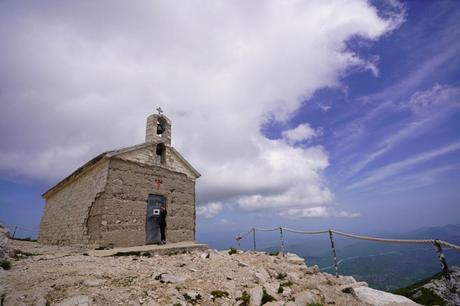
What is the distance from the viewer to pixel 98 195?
11.6 m

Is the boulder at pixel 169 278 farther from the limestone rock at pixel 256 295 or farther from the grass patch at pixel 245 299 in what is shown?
the limestone rock at pixel 256 295

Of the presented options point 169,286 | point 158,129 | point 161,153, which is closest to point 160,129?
point 158,129

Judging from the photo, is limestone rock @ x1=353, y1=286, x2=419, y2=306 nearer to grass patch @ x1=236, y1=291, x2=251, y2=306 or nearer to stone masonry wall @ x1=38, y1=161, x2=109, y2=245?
grass patch @ x1=236, y1=291, x2=251, y2=306

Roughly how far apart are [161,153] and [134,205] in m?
3.74

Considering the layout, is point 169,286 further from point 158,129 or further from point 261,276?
point 158,129

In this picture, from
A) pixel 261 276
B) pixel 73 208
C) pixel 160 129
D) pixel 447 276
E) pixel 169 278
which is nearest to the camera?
pixel 447 276

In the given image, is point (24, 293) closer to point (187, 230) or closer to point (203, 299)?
point (203, 299)

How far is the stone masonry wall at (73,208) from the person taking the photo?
1194 centimetres

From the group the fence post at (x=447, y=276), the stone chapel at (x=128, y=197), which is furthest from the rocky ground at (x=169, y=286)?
the stone chapel at (x=128, y=197)

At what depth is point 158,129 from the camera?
595 inches

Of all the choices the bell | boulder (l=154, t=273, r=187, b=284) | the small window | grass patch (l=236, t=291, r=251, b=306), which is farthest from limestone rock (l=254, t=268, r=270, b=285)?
the bell

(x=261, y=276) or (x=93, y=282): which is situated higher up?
(x=93, y=282)

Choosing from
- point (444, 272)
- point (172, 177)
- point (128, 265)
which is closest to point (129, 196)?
point (172, 177)

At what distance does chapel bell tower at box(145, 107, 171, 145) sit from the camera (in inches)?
570
